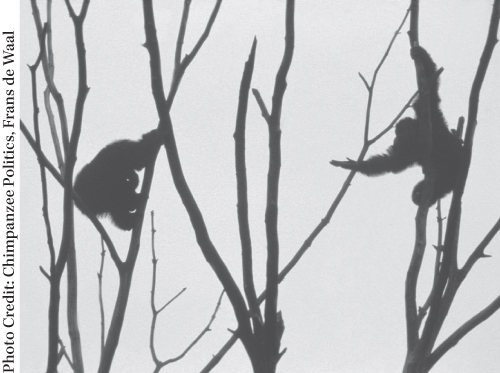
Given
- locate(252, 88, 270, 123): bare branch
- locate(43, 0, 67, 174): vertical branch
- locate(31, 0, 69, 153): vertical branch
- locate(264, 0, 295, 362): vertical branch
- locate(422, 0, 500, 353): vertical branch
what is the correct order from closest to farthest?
locate(264, 0, 295, 362): vertical branch, locate(422, 0, 500, 353): vertical branch, locate(252, 88, 270, 123): bare branch, locate(31, 0, 69, 153): vertical branch, locate(43, 0, 67, 174): vertical branch

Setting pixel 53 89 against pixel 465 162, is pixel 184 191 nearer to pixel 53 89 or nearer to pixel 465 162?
pixel 465 162

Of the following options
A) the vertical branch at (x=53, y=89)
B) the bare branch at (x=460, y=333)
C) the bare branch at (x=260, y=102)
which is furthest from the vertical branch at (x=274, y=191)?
the vertical branch at (x=53, y=89)

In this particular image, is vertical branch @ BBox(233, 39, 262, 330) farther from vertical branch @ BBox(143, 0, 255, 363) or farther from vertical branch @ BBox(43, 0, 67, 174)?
vertical branch @ BBox(43, 0, 67, 174)

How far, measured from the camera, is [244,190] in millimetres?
2600

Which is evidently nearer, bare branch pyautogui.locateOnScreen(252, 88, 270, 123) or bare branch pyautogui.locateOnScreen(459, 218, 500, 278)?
bare branch pyautogui.locateOnScreen(252, 88, 270, 123)

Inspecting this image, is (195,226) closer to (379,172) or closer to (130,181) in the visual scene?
(130,181)

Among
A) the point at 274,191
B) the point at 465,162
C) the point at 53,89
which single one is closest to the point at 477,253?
the point at 465,162

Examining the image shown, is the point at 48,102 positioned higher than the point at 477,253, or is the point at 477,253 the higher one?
the point at 48,102

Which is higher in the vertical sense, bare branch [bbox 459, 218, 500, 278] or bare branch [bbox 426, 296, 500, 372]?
bare branch [bbox 459, 218, 500, 278]

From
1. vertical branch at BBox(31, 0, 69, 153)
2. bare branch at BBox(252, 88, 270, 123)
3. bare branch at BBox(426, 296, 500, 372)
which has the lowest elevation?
bare branch at BBox(426, 296, 500, 372)

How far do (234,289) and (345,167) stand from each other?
6.96 metres

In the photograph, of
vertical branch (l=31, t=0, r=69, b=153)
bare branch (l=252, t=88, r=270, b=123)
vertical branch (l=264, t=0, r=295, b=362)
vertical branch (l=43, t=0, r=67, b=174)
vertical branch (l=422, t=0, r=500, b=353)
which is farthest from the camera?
vertical branch (l=43, t=0, r=67, b=174)

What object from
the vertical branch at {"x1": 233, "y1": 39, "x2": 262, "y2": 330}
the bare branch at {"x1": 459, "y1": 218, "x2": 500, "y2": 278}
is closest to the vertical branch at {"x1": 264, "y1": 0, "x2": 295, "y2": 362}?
the vertical branch at {"x1": 233, "y1": 39, "x2": 262, "y2": 330}

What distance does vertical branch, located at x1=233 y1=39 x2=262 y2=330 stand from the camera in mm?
2553
